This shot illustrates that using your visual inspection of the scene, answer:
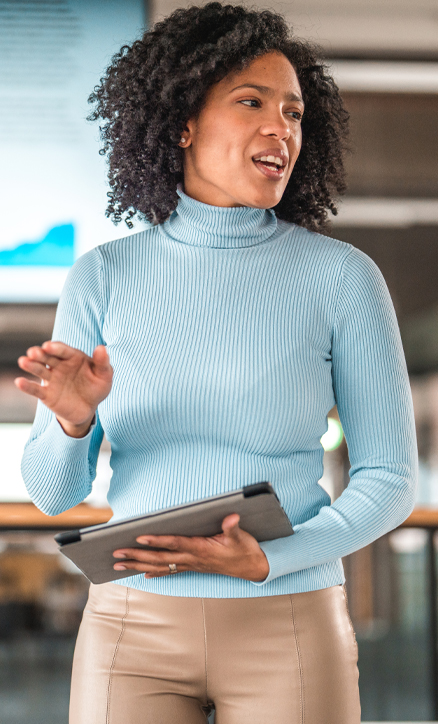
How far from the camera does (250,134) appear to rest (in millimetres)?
1200

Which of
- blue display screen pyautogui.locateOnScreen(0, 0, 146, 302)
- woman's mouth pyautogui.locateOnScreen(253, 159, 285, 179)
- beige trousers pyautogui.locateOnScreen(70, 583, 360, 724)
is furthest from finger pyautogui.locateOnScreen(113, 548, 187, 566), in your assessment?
blue display screen pyautogui.locateOnScreen(0, 0, 146, 302)

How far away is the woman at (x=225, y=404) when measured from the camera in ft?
3.30

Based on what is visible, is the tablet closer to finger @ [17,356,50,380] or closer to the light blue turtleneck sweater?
the light blue turtleneck sweater

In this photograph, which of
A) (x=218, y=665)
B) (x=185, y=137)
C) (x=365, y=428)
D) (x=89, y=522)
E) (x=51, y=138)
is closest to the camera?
(x=218, y=665)

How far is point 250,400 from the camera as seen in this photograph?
3.53 feet

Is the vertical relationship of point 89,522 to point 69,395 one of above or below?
below

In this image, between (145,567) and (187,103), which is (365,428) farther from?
(187,103)

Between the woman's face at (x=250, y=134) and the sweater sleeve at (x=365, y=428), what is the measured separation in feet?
0.65

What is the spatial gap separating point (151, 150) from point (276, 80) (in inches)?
11.2

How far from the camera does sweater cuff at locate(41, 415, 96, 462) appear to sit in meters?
1.08

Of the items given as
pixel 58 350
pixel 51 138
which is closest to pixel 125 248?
pixel 58 350

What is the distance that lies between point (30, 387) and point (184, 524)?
0.27 metres

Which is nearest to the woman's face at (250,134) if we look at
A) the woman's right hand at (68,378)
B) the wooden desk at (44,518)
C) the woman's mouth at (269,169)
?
the woman's mouth at (269,169)

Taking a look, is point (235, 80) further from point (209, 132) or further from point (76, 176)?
point (76, 176)
